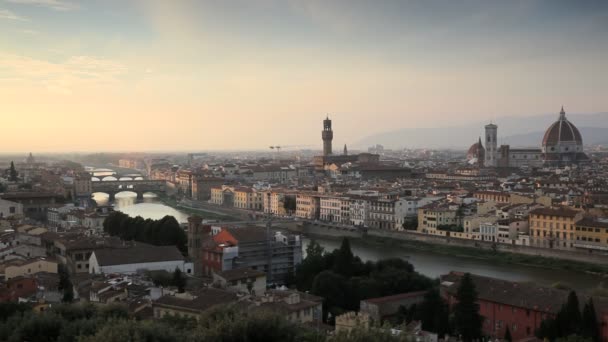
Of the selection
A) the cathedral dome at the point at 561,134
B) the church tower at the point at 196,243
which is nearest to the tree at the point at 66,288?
the church tower at the point at 196,243

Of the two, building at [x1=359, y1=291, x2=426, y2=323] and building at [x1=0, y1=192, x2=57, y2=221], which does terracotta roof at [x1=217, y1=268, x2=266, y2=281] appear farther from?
building at [x1=0, y1=192, x2=57, y2=221]

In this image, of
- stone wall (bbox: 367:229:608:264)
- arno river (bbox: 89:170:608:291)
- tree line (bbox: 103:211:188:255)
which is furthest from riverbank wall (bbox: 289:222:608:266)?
tree line (bbox: 103:211:188:255)

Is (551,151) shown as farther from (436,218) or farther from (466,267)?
(466,267)

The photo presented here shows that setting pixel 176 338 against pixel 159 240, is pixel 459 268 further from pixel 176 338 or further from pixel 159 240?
pixel 176 338

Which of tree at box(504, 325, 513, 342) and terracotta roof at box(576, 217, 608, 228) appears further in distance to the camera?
terracotta roof at box(576, 217, 608, 228)

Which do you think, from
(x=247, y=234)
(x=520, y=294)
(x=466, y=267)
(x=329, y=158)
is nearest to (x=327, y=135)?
(x=329, y=158)

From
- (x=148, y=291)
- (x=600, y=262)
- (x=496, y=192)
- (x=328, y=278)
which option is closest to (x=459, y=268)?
(x=600, y=262)
